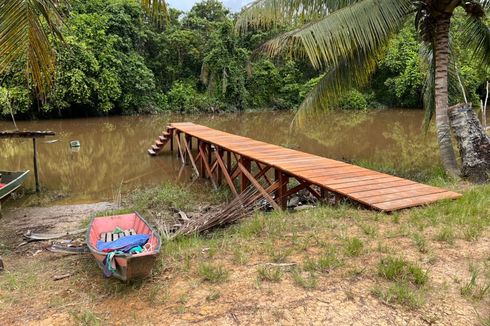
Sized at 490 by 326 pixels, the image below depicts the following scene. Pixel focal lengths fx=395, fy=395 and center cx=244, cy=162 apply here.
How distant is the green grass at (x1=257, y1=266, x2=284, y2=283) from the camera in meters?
3.34

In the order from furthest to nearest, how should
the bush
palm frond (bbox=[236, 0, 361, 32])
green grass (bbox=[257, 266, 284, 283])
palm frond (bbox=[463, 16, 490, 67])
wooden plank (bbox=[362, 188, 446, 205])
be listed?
the bush
palm frond (bbox=[463, 16, 490, 67])
palm frond (bbox=[236, 0, 361, 32])
wooden plank (bbox=[362, 188, 446, 205])
green grass (bbox=[257, 266, 284, 283])

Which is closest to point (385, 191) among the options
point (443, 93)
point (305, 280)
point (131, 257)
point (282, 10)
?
point (305, 280)

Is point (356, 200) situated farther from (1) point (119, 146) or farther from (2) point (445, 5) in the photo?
(1) point (119, 146)

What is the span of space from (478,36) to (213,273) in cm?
876

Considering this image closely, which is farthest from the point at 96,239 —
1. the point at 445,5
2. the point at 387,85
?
the point at 387,85

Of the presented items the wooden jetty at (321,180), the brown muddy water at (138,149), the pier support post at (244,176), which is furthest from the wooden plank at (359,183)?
the brown muddy water at (138,149)

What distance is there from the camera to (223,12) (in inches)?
1442

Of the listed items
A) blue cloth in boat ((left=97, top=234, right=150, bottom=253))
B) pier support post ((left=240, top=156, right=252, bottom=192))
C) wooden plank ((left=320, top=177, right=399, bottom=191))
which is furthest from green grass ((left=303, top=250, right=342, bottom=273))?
pier support post ((left=240, top=156, right=252, bottom=192))

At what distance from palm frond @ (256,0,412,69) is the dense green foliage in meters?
15.6

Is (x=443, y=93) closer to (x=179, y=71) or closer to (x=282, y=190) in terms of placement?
(x=282, y=190)

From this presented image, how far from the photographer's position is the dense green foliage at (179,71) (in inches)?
905

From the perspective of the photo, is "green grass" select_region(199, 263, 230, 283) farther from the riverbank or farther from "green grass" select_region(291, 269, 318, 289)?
"green grass" select_region(291, 269, 318, 289)

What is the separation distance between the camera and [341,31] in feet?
23.0

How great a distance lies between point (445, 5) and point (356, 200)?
4960mm
